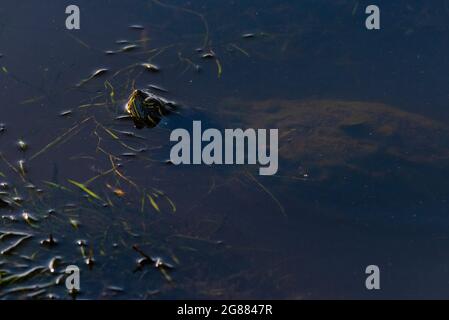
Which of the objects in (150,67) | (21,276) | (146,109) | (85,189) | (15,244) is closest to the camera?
(21,276)

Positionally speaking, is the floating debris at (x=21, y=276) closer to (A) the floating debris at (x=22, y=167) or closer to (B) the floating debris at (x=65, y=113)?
(A) the floating debris at (x=22, y=167)

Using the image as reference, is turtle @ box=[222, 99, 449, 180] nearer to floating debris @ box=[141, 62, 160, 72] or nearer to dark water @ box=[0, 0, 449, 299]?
dark water @ box=[0, 0, 449, 299]

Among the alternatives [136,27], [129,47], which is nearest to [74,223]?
[129,47]

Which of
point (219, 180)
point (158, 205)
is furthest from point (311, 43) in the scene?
point (158, 205)

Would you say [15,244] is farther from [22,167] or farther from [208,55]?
[208,55]

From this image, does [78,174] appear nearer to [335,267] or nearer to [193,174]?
[193,174]

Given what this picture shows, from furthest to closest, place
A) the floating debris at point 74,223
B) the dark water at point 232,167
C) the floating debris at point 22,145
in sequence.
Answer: the floating debris at point 22,145
the floating debris at point 74,223
the dark water at point 232,167

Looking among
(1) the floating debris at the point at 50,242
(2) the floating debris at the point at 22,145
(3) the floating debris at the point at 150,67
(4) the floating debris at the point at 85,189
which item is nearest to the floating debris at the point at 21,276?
(1) the floating debris at the point at 50,242
